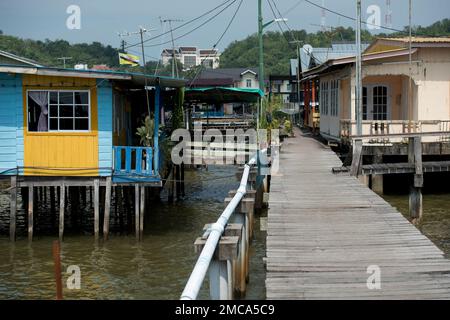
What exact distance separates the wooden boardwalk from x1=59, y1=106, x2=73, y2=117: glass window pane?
639 cm

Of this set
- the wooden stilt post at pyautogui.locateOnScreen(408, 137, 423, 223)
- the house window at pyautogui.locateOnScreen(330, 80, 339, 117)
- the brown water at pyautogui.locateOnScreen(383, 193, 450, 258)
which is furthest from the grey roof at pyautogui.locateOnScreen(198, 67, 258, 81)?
the wooden stilt post at pyautogui.locateOnScreen(408, 137, 423, 223)

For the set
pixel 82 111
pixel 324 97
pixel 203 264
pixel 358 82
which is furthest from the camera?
pixel 324 97

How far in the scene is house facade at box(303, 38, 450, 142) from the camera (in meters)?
22.6

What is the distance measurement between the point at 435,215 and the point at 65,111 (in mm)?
11229

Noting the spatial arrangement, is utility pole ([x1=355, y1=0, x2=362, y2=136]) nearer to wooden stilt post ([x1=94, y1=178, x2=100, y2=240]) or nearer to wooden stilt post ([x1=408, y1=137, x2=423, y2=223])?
wooden stilt post ([x1=408, y1=137, x2=423, y2=223])

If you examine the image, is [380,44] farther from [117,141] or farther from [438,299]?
[438,299]

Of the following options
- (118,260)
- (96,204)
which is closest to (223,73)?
(96,204)

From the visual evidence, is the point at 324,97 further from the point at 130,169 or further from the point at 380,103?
the point at 130,169

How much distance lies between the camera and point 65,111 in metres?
17.2

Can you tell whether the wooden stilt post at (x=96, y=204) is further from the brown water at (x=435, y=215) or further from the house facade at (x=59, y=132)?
the brown water at (x=435, y=215)

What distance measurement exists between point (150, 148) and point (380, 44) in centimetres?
1560

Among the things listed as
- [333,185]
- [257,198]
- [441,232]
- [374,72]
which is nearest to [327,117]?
[374,72]

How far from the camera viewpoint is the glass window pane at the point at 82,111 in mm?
17219

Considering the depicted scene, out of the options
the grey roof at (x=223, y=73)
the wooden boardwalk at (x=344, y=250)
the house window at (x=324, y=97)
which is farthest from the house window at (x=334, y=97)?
the grey roof at (x=223, y=73)
